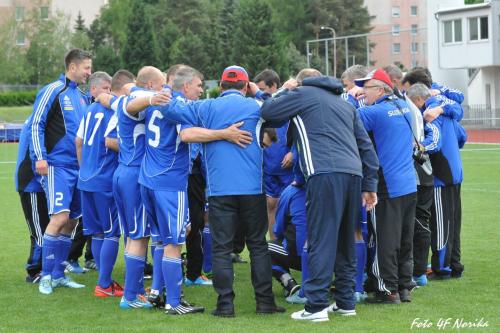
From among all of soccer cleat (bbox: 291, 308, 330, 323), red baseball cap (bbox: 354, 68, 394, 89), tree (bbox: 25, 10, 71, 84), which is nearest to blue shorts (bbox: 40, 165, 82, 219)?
soccer cleat (bbox: 291, 308, 330, 323)

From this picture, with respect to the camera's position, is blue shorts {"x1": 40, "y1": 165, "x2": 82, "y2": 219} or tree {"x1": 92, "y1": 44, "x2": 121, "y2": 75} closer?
blue shorts {"x1": 40, "y1": 165, "x2": 82, "y2": 219}

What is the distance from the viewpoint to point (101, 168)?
8852 millimetres

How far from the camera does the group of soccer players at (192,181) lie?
7.70 m

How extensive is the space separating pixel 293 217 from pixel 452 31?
5783 centimetres

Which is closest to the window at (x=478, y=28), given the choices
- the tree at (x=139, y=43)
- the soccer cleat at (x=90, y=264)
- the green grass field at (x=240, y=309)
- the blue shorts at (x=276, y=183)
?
the tree at (x=139, y=43)

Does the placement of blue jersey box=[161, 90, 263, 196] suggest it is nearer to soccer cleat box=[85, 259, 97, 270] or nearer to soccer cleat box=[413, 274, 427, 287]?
soccer cleat box=[413, 274, 427, 287]

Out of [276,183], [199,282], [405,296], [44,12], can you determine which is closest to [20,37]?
[44,12]

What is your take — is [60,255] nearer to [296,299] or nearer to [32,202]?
[32,202]

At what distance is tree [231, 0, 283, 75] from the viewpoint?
252 ft

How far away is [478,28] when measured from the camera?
61.1m

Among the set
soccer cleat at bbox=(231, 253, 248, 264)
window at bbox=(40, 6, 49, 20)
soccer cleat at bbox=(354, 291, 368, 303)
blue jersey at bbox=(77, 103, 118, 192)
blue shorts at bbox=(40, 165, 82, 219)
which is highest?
window at bbox=(40, 6, 49, 20)

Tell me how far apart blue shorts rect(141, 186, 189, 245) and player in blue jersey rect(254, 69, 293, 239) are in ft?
7.38

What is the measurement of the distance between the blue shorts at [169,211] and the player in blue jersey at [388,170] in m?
1.82

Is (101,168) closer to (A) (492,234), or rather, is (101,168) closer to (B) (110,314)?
(B) (110,314)
